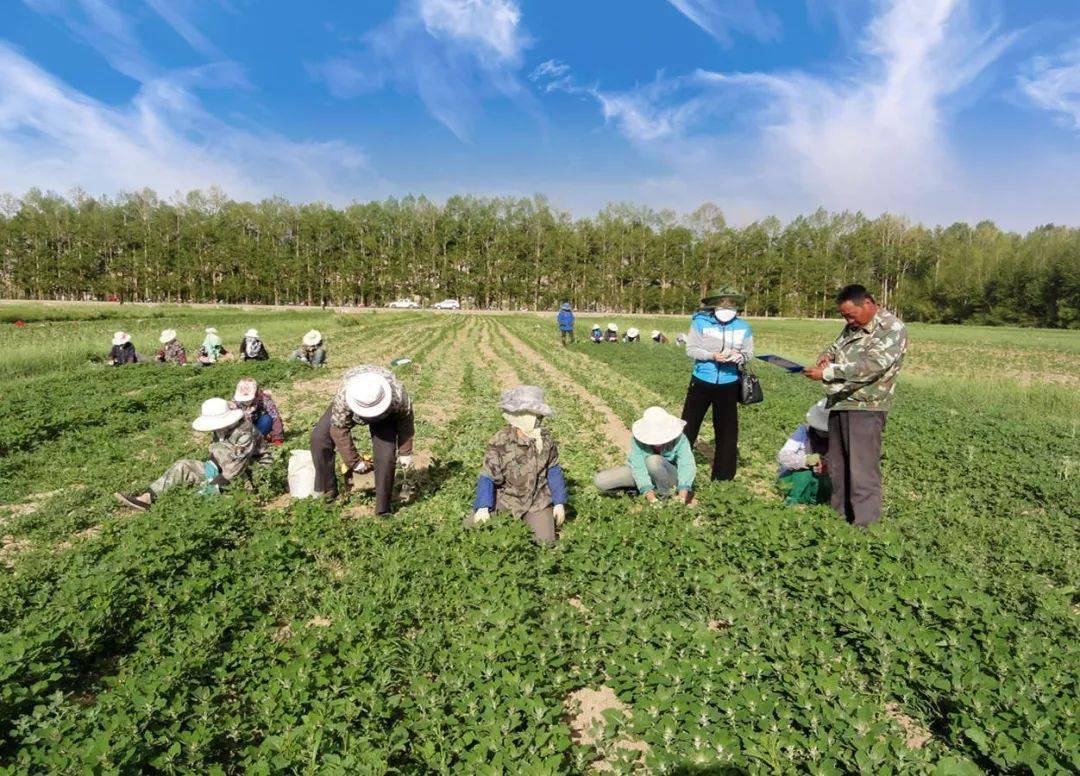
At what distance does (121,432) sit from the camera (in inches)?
385

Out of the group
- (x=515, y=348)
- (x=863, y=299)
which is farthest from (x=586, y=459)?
(x=515, y=348)

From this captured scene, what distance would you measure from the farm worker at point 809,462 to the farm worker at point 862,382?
85cm

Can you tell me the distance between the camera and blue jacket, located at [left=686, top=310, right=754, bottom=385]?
6.36 meters

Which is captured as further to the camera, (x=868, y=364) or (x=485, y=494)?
(x=485, y=494)

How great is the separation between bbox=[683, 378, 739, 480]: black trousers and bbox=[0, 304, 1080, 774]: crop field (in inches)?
37.5

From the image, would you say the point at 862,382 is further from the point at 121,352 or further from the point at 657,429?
the point at 121,352

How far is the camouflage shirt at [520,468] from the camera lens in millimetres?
5523

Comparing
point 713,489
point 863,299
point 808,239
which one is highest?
point 808,239

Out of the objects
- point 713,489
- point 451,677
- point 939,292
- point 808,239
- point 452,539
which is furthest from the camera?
point 808,239

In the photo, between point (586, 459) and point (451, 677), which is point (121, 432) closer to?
point (586, 459)

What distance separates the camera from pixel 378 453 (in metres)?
6.02

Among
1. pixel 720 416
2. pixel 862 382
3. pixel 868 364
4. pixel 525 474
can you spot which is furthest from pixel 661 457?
pixel 868 364

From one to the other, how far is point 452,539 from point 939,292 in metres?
82.8

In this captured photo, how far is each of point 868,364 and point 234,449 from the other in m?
7.06
